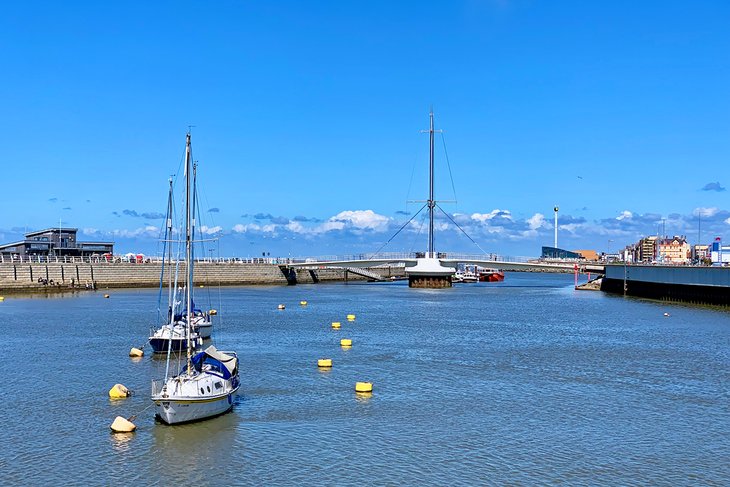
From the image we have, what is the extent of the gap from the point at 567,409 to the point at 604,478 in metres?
10.4

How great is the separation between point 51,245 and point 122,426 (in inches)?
5221

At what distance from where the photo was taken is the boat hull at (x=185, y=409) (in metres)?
33.6

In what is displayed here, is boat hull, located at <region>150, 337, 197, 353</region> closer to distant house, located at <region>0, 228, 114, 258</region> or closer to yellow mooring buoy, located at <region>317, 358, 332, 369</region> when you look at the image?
yellow mooring buoy, located at <region>317, 358, 332, 369</region>

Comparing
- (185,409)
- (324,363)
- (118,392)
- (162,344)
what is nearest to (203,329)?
(162,344)

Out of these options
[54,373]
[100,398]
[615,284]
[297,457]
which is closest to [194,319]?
[54,373]

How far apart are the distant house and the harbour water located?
8631 centimetres

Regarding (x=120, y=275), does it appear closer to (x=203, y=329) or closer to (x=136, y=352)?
(x=203, y=329)

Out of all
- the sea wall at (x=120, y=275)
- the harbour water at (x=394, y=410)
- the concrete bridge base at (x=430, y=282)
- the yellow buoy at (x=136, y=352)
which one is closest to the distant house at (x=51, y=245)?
the sea wall at (x=120, y=275)

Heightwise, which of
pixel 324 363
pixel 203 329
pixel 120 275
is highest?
A: pixel 120 275

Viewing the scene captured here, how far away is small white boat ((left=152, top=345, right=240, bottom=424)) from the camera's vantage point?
3372cm

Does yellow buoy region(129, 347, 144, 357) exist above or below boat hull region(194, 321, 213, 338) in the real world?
below

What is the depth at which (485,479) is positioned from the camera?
92.0 ft

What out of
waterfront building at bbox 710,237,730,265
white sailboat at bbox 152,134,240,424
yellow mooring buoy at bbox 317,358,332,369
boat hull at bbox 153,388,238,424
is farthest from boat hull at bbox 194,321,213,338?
waterfront building at bbox 710,237,730,265

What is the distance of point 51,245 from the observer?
154 m
